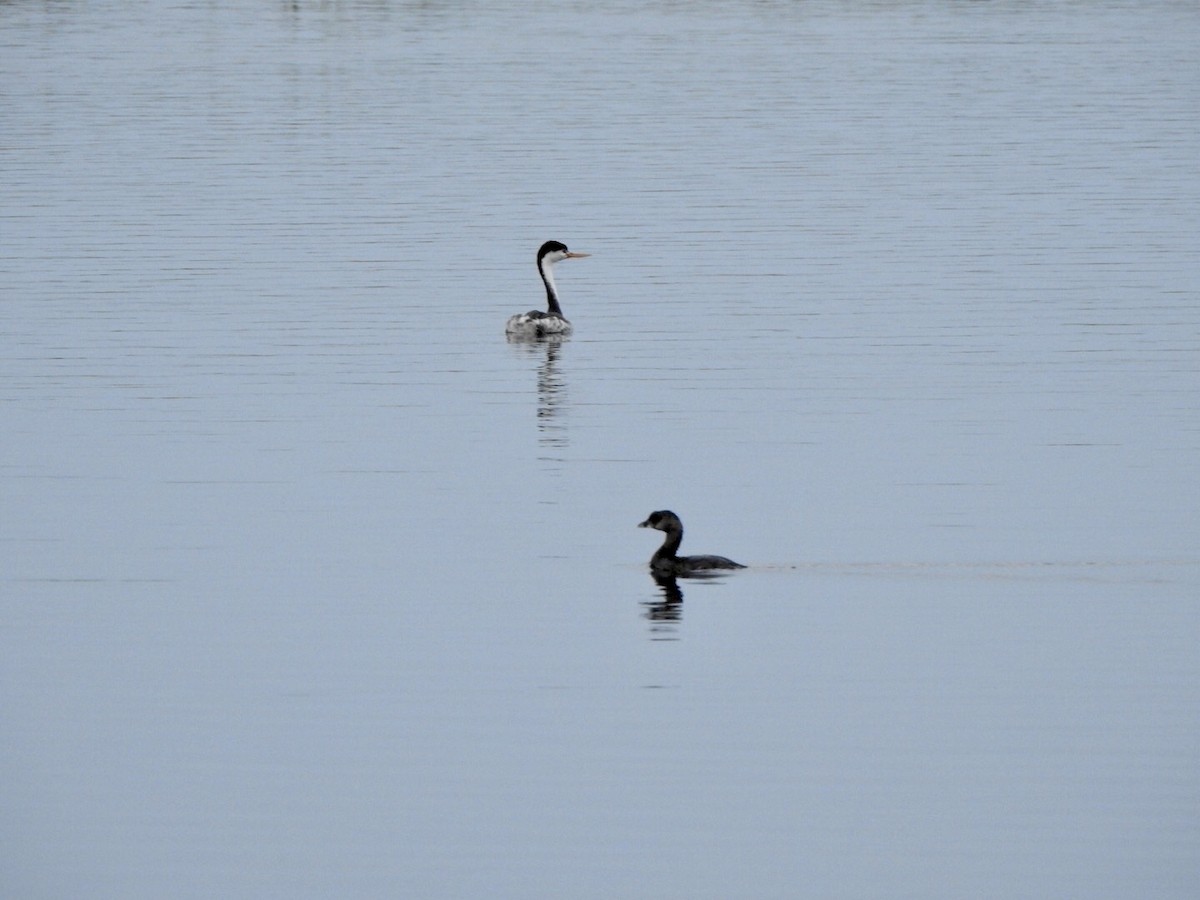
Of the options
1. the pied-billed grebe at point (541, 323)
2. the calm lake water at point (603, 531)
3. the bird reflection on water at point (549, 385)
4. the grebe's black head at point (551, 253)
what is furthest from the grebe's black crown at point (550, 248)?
the bird reflection on water at point (549, 385)

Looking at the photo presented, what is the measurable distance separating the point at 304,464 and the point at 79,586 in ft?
14.8

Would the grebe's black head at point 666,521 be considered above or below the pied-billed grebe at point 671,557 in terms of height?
above

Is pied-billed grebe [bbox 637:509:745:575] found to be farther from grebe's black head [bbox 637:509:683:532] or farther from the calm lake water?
the calm lake water

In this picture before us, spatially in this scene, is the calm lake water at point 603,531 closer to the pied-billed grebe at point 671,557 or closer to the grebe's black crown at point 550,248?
the pied-billed grebe at point 671,557

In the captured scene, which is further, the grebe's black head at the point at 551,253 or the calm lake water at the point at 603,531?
the grebe's black head at the point at 551,253

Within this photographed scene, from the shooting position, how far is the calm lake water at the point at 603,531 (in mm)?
12945

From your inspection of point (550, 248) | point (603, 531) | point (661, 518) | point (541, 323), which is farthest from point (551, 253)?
point (661, 518)

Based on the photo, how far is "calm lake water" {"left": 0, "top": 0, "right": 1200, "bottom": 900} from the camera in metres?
12.9

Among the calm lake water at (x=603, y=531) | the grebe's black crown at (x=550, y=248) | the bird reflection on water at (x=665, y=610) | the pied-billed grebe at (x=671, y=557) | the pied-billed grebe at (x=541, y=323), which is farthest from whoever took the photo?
the grebe's black crown at (x=550, y=248)

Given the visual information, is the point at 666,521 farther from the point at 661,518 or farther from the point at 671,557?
the point at 671,557

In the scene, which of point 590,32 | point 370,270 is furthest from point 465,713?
point 590,32

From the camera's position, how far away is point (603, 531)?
19328mm

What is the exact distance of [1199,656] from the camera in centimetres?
1561

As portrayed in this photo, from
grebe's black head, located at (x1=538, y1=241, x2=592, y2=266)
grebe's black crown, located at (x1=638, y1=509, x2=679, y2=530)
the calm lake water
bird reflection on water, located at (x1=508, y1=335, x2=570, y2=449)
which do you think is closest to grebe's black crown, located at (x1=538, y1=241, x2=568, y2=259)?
grebe's black head, located at (x1=538, y1=241, x2=592, y2=266)
